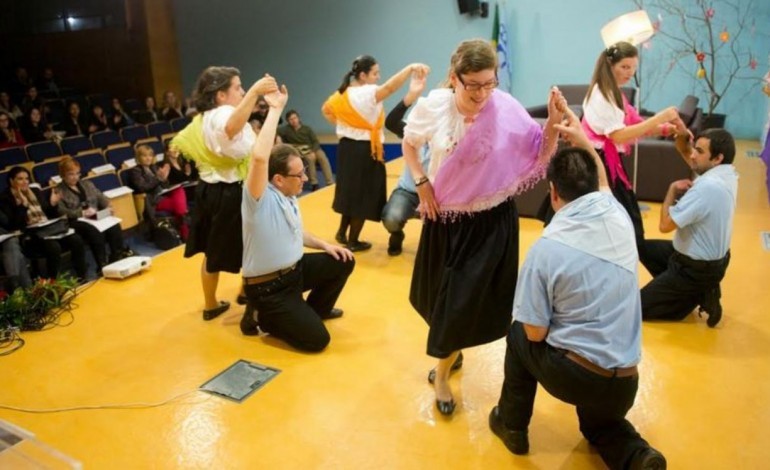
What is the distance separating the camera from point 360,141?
13.7 feet

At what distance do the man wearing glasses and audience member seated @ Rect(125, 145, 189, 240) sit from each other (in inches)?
91.0

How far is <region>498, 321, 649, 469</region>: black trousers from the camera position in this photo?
1.88 m

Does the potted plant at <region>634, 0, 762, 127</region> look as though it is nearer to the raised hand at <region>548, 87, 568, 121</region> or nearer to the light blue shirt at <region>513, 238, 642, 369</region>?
the raised hand at <region>548, 87, 568, 121</region>

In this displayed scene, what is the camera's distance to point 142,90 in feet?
33.4

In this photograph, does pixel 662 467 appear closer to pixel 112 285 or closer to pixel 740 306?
pixel 740 306

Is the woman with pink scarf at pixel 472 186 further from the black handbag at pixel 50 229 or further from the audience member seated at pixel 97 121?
the audience member seated at pixel 97 121

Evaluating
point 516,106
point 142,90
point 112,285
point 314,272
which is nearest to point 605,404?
point 516,106

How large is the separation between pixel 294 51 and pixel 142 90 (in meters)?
2.59

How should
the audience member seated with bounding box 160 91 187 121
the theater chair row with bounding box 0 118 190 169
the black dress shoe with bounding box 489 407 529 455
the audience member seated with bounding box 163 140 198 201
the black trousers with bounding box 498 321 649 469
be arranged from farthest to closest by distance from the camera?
1. the audience member seated with bounding box 160 91 187 121
2. the theater chair row with bounding box 0 118 190 169
3. the audience member seated with bounding box 163 140 198 201
4. the black dress shoe with bounding box 489 407 529 455
5. the black trousers with bounding box 498 321 649 469

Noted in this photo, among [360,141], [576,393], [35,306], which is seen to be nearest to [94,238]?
[35,306]

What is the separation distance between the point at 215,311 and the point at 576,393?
215 centimetres

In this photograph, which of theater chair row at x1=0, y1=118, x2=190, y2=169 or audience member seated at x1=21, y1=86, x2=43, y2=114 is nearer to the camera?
theater chair row at x1=0, y1=118, x2=190, y2=169

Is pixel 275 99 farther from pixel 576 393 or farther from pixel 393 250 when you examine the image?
pixel 393 250

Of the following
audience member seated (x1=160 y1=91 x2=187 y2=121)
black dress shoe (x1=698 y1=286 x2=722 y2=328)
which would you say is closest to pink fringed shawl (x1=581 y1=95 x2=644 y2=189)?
black dress shoe (x1=698 y1=286 x2=722 y2=328)
